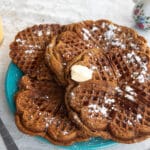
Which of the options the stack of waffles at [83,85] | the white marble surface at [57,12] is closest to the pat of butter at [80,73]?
the stack of waffles at [83,85]

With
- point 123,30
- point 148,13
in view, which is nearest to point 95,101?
point 123,30

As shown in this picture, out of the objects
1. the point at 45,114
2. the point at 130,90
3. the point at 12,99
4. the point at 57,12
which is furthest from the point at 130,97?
the point at 57,12

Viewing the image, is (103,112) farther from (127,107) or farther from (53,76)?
(53,76)

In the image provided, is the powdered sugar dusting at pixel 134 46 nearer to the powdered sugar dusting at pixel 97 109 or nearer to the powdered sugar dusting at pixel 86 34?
the powdered sugar dusting at pixel 86 34

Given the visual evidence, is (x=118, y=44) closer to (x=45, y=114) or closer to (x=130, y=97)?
(x=130, y=97)

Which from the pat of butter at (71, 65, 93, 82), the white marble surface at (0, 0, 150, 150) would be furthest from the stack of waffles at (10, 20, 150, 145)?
the white marble surface at (0, 0, 150, 150)

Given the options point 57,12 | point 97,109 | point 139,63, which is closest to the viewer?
point 97,109

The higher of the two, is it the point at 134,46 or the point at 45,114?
the point at 134,46
